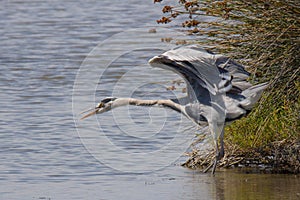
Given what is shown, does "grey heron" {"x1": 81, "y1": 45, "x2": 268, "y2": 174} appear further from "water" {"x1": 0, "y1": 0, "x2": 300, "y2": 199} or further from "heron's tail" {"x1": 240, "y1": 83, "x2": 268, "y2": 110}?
"water" {"x1": 0, "y1": 0, "x2": 300, "y2": 199}

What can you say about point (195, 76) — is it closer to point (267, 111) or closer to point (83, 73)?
point (267, 111)

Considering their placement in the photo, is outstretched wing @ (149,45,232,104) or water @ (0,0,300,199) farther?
water @ (0,0,300,199)

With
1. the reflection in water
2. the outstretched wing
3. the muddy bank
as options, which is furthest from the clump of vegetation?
the outstretched wing

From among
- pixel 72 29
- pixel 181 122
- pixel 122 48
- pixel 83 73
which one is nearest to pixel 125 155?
pixel 181 122

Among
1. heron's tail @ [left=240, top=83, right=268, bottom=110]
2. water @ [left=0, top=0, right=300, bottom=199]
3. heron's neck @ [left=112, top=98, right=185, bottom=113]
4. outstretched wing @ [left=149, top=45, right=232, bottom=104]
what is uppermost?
outstretched wing @ [left=149, top=45, right=232, bottom=104]

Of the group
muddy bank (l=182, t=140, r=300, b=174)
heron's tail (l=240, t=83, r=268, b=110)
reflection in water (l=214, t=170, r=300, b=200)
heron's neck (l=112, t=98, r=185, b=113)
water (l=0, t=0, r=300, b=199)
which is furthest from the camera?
heron's neck (l=112, t=98, r=185, b=113)

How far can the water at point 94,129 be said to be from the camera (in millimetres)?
6691

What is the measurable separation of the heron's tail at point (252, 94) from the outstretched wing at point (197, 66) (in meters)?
0.20

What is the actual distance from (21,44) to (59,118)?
5.40 metres

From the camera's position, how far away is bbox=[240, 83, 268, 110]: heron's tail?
6.52 metres

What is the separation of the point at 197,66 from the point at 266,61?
860 millimetres

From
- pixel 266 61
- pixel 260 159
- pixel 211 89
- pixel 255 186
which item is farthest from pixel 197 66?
pixel 260 159

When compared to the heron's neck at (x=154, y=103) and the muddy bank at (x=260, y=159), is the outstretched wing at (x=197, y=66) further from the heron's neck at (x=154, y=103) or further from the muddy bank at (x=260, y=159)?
the muddy bank at (x=260, y=159)

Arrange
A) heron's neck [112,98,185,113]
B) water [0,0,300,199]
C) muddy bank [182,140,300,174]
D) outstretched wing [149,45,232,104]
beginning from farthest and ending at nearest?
1. heron's neck [112,98,185,113]
2. muddy bank [182,140,300,174]
3. water [0,0,300,199]
4. outstretched wing [149,45,232,104]
